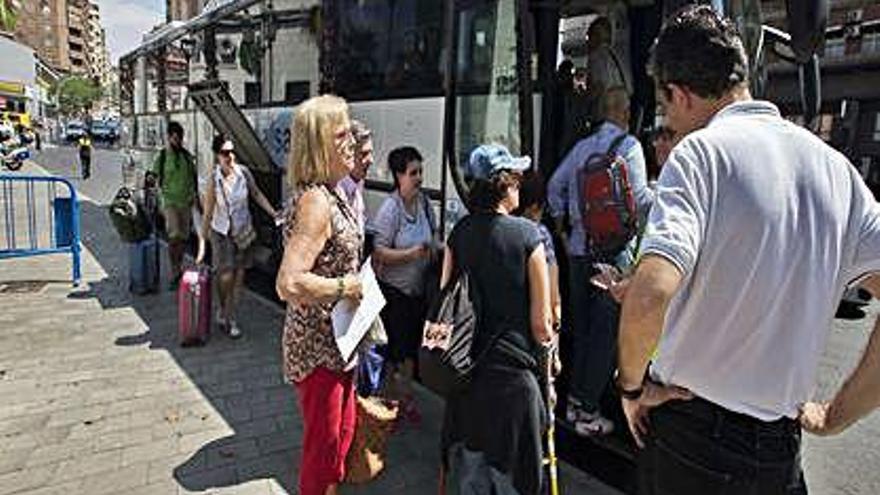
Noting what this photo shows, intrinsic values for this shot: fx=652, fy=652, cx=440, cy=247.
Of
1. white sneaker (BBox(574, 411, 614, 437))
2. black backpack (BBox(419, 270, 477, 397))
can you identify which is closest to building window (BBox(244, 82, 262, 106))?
white sneaker (BBox(574, 411, 614, 437))

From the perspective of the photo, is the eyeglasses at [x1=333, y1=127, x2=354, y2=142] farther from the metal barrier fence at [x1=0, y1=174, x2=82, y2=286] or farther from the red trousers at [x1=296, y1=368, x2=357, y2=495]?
the metal barrier fence at [x1=0, y1=174, x2=82, y2=286]

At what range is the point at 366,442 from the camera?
3295mm

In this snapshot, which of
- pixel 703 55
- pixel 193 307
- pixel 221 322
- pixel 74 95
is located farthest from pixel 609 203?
pixel 74 95

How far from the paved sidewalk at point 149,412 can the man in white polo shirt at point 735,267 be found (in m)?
2.06

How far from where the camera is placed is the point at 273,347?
6176 millimetres

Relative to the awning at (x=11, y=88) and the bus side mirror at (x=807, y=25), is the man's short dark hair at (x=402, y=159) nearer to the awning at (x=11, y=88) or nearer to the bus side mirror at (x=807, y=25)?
the bus side mirror at (x=807, y=25)

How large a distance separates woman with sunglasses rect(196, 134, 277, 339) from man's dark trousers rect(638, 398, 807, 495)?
5130mm

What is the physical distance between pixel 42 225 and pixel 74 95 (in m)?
101

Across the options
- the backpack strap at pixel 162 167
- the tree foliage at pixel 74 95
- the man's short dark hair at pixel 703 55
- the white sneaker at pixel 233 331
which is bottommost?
the white sneaker at pixel 233 331

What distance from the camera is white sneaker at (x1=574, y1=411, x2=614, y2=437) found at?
4074 mm

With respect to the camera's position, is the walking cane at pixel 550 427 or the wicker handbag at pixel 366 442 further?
the wicker handbag at pixel 366 442

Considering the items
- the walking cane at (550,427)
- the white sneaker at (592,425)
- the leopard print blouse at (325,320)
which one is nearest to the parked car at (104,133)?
the white sneaker at (592,425)

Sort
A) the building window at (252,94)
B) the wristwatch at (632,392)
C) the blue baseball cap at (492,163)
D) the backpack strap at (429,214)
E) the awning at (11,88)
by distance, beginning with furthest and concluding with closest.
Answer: the awning at (11,88) < the building window at (252,94) < the backpack strap at (429,214) < the blue baseball cap at (492,163) < the wristwatch at (632,392)

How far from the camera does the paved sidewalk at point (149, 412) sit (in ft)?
12.4
